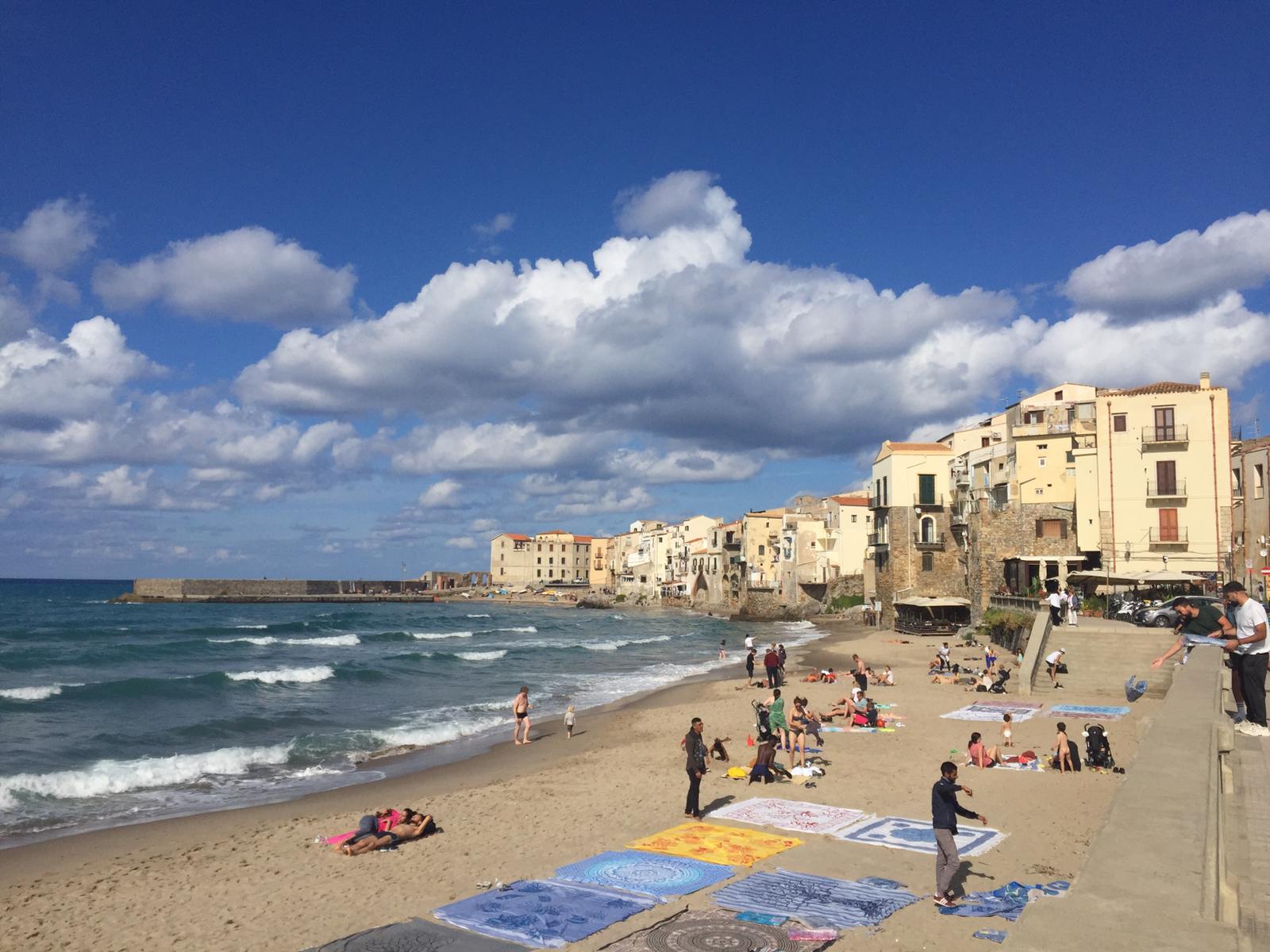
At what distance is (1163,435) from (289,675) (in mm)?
36708

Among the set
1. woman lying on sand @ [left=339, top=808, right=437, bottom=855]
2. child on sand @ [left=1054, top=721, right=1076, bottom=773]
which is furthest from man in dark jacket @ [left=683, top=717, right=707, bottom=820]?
child on sand @ [left=1054, top=721, right=1076, bottom=773]

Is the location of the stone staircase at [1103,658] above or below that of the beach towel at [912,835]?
above

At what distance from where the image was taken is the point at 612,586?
424 feet

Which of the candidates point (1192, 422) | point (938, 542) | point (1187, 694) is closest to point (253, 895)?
point (1187, 694)

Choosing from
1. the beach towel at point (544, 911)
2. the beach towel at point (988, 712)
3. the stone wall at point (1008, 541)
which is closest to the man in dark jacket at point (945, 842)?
the beach towel at point (544, 911)

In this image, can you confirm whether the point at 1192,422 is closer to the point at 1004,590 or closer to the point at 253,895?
the point at 1004,590

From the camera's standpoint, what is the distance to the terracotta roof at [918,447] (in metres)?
53.3

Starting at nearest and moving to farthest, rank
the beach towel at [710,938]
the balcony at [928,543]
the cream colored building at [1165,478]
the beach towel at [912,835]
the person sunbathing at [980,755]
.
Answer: the beach towel at [710,938]
the beach towel at [912,835]
the person sunbathing at [980,755]
the cream colored building at [1165,478]
the balcony at [928,543]

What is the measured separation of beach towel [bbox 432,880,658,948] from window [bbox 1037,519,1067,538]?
1444 inches

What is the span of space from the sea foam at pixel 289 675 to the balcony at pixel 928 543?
107 feet

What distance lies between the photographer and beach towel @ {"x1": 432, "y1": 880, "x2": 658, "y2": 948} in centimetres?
849

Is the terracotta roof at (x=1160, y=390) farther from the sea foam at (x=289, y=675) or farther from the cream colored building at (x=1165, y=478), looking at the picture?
the sea foam at (x=289, y=675)

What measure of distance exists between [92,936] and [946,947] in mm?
8787

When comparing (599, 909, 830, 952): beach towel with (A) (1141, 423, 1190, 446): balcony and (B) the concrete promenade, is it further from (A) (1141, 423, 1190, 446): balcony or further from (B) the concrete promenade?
(A) (1141, 423, 1190, 446): balcony
